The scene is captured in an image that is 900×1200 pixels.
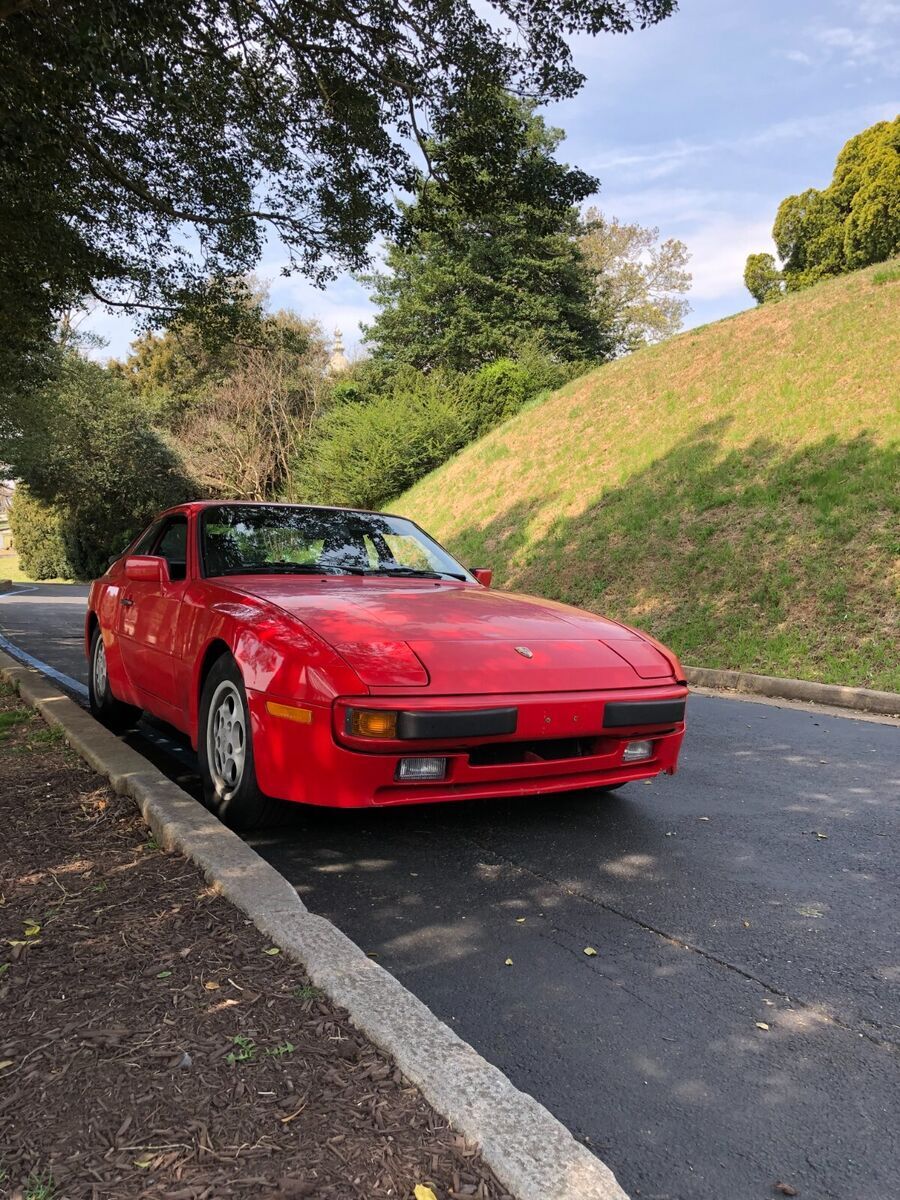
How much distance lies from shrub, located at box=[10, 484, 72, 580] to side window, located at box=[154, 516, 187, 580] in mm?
33240

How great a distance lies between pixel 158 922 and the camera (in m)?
2.55

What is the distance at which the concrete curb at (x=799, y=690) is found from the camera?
23.8 ft

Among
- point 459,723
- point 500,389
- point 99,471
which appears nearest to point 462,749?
point 459,723

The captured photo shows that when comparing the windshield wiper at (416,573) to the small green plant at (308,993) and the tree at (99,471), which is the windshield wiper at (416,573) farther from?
the tree at (99,471)

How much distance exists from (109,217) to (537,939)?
927 cm

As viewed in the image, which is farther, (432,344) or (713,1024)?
(432,344)

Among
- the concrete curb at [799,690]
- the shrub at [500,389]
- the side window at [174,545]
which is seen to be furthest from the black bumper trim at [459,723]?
the shrub at [500,389]

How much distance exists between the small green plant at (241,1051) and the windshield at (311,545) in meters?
2.67

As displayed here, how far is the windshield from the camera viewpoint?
442cm

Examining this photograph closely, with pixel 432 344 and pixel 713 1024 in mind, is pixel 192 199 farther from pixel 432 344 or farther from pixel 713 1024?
pixel 432 344

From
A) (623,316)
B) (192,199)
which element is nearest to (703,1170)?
(192,199)

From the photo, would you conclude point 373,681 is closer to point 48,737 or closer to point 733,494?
point 48,737

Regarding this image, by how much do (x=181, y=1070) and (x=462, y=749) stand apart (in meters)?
1.58

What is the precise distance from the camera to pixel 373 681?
10.1ft
